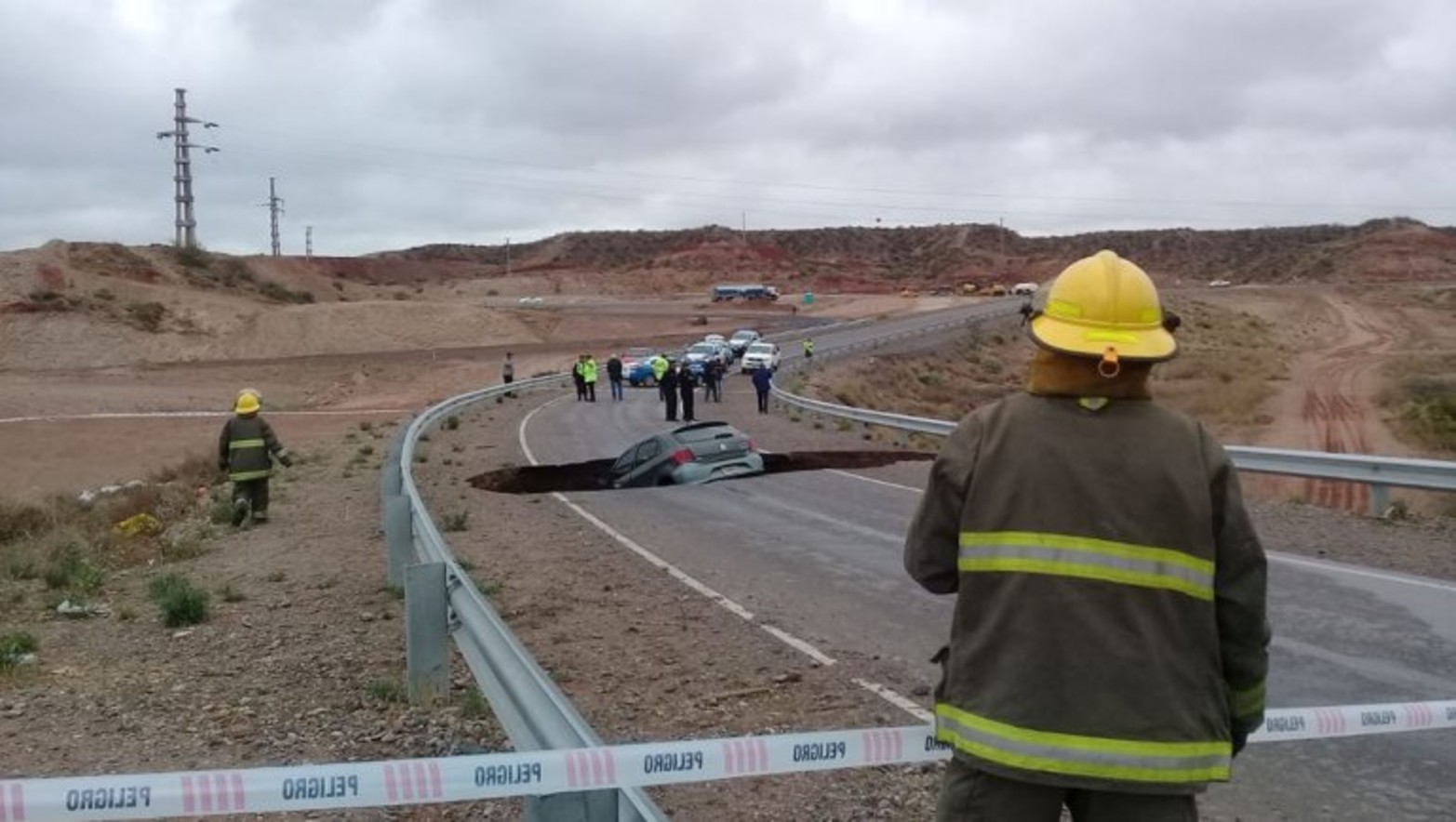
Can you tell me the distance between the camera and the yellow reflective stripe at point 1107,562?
2.77 m

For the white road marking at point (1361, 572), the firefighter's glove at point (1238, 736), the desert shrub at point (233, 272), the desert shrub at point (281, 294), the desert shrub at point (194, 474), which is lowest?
the desert shrub at point (194, 474)

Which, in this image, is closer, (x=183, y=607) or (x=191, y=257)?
(x=183, y=607)

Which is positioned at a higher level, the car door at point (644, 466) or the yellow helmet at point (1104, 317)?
the yellow helmet at point (1104, 317)

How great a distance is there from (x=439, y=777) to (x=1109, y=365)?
2184mm

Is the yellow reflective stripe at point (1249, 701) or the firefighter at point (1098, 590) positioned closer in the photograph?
the firefighter at point (1098, 590)

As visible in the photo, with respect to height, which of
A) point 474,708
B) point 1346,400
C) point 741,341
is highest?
point 741,341

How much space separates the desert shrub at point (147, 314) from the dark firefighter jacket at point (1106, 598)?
7909 centimetres

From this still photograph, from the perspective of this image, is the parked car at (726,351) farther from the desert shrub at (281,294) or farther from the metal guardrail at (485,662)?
the desert shrub at (281,294)

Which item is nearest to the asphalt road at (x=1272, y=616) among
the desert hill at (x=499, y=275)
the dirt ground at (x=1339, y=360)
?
the dirt ground at (x=1339, y=360)

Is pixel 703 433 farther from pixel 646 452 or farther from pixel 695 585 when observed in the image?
pixel 695 585

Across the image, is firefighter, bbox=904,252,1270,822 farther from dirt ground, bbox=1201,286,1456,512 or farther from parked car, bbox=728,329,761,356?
parked car, bbox=728,329,761,356

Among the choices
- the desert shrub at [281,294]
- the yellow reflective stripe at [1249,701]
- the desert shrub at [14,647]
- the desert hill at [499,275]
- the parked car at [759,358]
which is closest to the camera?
the yellow reflective stripe at [1249,701]

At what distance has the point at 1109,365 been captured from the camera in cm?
281

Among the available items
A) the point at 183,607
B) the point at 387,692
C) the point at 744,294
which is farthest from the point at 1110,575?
the point at 744,294
